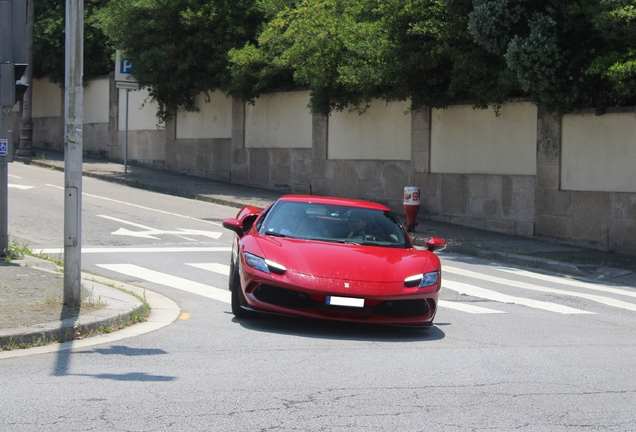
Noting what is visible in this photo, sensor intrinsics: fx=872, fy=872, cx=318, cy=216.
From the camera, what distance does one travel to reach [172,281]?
470 inches

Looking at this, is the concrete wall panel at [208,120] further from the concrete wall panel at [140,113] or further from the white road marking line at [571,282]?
the white road marking line at [571,282]

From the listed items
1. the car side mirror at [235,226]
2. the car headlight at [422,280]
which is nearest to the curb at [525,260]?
the car headlight at [422,280]

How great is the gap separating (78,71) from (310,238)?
299cm

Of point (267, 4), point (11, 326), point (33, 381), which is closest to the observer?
point (33, 381)

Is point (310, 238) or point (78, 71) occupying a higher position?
point (78, 71)

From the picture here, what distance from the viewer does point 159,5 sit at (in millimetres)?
26203

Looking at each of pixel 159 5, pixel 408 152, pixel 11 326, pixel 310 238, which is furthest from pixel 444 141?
pixel 11 326

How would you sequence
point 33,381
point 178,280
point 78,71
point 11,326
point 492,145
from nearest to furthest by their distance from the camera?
point 33,381, point 11,326, point 78,71, point 178,280, point 492,145

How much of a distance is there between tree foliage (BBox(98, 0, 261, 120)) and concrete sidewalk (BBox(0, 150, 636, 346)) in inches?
127

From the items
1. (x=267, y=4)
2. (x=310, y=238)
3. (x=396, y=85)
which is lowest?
(x=310, y=238)

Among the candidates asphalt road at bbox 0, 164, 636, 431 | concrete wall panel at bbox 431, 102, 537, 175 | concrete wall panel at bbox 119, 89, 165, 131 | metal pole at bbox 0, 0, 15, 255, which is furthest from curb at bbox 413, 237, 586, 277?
concrete wall panel at bbox 119, 89, 165, 131

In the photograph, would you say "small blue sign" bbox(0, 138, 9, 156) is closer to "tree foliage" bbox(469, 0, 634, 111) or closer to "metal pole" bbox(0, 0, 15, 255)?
"metal pole" bbox(0, 0, 15, 255)

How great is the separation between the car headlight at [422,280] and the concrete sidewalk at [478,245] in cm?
300

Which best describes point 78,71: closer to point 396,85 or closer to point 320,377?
point 320,377
